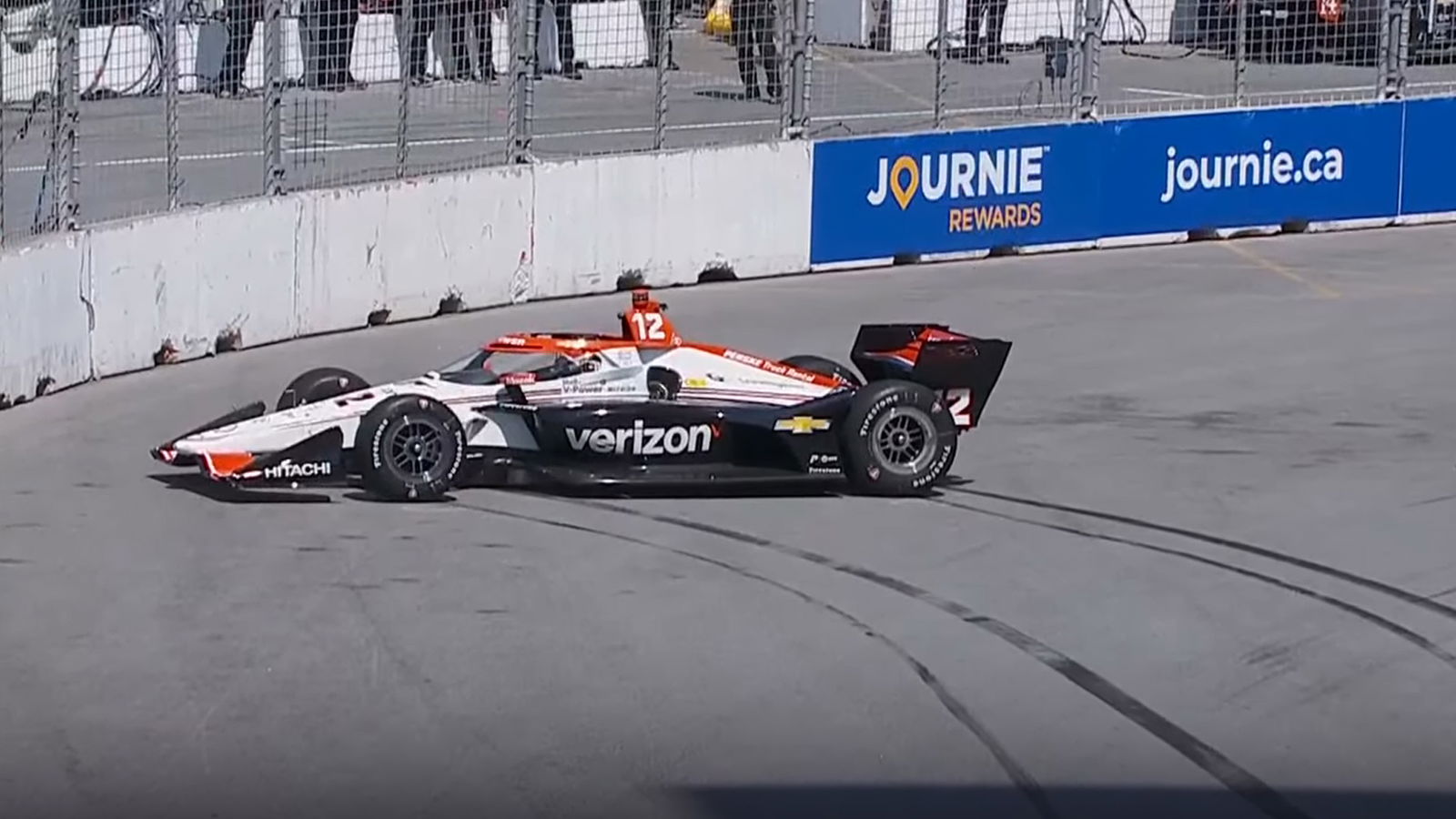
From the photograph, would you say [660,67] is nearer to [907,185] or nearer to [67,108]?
[907,185]

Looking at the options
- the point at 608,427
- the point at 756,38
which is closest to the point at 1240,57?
the point at 756,38

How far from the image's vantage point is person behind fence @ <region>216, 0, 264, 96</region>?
14.8 meters

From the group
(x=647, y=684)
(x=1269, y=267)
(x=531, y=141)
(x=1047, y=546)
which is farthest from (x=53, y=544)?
(x=1269, y=267)

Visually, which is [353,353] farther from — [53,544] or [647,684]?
[647,684]

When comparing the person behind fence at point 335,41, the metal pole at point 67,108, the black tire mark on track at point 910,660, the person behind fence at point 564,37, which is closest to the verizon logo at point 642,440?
the black tire mark on track at point 910,660

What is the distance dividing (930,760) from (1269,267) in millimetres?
12432

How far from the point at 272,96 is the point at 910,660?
8.45m

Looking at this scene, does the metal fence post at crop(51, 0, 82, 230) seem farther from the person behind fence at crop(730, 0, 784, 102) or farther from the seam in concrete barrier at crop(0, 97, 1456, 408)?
the person behind fence at crop(730, 0, 784, 102)

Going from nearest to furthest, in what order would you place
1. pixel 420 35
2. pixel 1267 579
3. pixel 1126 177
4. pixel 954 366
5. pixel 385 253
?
pixel 1267 579, pixel 954 366, pixel 385 253, pixel 420 35, pixel 1126 177

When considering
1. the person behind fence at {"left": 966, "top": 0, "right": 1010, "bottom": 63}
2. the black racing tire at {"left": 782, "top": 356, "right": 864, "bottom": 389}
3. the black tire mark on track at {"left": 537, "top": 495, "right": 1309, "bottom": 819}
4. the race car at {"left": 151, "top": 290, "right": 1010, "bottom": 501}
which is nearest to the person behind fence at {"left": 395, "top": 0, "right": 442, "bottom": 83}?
the person behind fence at {"left": 966, "top": 0, "right": 1010, "bottom": 63}

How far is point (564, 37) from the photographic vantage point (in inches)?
679

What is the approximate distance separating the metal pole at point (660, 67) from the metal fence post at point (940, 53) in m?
2.35

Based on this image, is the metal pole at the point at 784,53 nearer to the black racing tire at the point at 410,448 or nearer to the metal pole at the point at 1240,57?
the metal pole at the point at 1240,57

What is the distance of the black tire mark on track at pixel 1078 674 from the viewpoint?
6.36m
